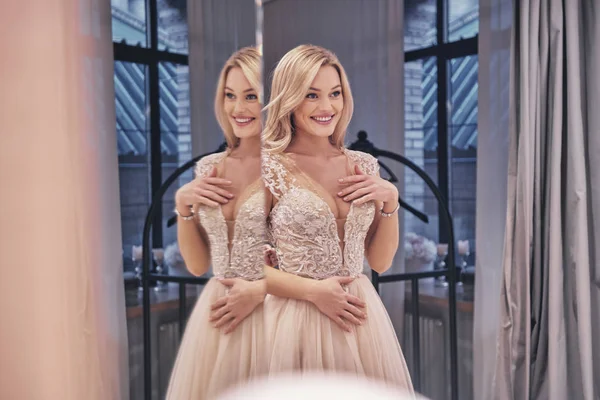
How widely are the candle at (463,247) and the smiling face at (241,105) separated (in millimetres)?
820

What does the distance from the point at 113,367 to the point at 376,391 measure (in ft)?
2.75

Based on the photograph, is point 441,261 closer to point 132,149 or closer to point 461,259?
point 461,259

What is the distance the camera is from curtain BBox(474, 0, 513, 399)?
70.3 inches

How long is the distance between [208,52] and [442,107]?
0.85 meters

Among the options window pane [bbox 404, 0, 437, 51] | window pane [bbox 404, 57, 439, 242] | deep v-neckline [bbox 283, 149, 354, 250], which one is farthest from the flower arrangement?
window pane [bbox 404, 0, 437, 51]

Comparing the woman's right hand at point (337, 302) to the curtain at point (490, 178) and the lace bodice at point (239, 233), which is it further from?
the curtain at point (490, 178)

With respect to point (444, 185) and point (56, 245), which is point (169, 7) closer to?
point (56, 245)

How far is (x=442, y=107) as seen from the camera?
169 cm

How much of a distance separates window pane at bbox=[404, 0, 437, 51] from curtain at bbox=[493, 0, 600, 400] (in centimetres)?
39

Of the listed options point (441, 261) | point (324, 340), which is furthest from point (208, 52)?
point (441, 261)

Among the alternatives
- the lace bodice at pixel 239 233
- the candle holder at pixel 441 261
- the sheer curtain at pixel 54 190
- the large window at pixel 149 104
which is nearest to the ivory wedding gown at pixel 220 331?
the lace bodice at pixel 239 233

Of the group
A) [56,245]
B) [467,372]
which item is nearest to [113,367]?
[56,245]

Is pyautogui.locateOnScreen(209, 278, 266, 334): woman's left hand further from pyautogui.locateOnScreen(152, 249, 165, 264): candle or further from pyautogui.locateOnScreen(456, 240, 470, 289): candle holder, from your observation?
pyautogui.locateOnScreen(456, 240, 470, 289): candle holder

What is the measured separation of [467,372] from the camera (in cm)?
177
